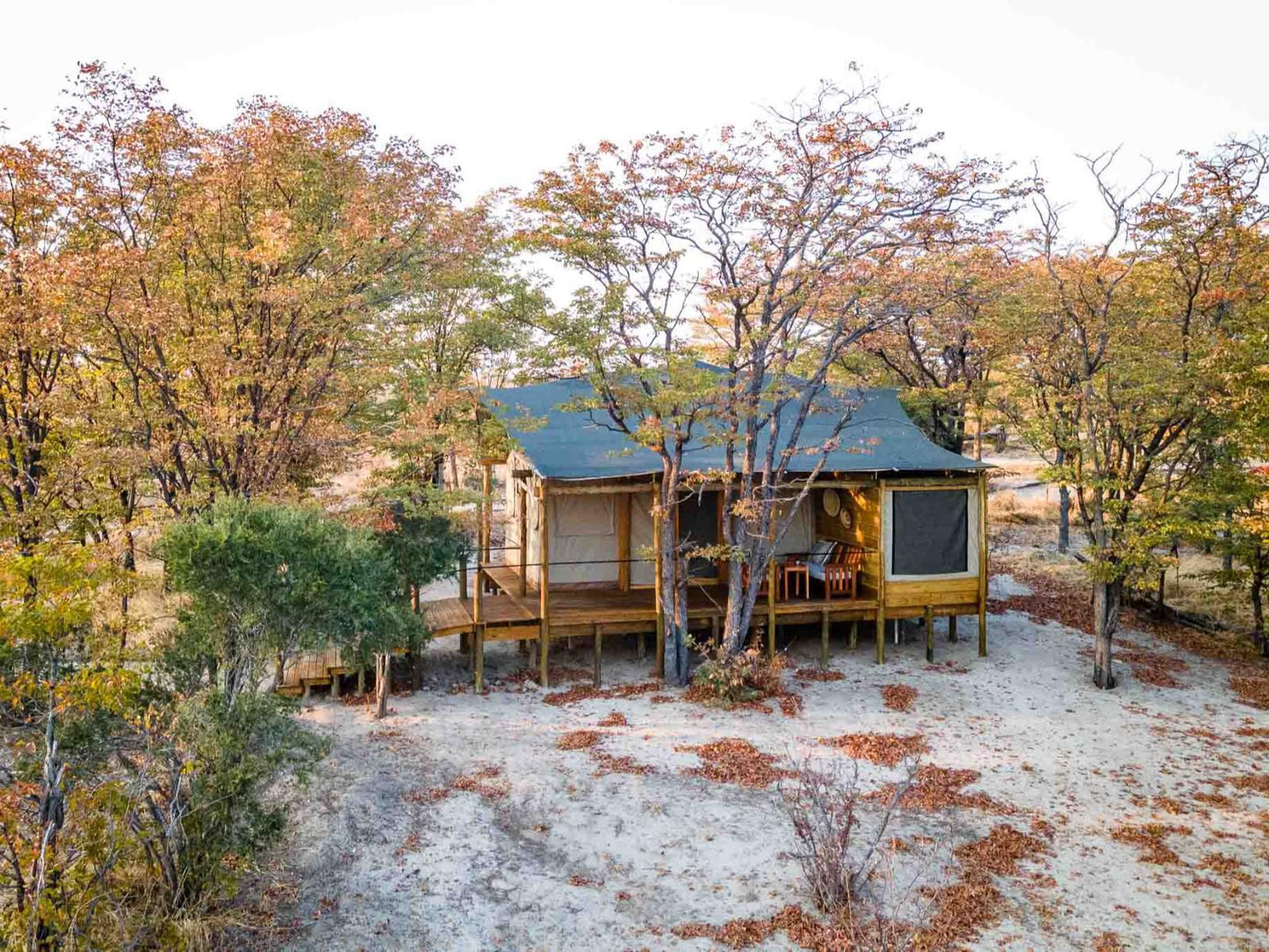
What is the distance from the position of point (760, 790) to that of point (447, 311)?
44.1 ft

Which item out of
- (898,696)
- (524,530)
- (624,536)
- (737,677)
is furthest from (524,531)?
(898,696)

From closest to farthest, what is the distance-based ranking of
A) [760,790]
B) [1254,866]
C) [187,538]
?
[187,538] → [1254,866] → [760,790]

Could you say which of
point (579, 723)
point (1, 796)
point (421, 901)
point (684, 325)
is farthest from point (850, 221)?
point (1, 796)

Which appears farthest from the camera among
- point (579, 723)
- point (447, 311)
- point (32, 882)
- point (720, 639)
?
point (447, 311)

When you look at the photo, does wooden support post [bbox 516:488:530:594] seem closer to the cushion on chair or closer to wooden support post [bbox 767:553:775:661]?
wooden support post [bbox 767:553:775:661]

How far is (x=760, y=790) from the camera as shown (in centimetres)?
770

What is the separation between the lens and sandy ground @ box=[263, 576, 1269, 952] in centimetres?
567

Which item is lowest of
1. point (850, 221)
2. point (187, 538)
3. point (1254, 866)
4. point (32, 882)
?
point (1254, 866)

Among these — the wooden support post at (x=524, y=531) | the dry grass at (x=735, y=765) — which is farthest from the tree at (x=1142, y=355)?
the wooden support post at (x=524, y=531)

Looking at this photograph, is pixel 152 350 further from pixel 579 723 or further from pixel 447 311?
pixel 447 311

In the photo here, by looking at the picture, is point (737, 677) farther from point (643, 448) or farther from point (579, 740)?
point (643, 448)

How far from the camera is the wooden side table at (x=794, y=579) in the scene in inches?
Result: 499

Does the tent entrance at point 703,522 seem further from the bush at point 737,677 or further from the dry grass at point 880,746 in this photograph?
the dry grass at point 880,746

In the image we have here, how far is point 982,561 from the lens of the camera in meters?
12.7
